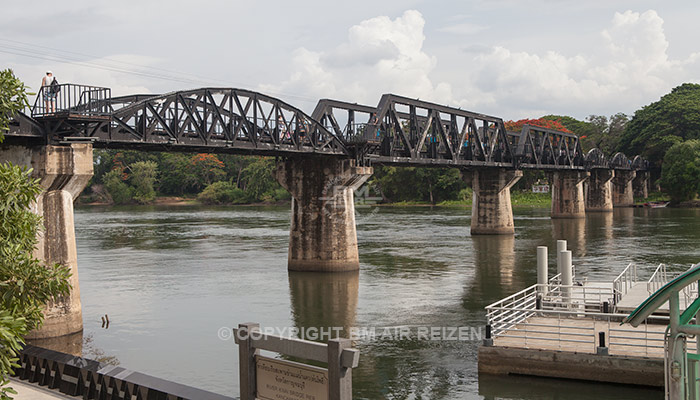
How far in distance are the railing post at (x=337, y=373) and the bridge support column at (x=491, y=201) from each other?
69.8 meters

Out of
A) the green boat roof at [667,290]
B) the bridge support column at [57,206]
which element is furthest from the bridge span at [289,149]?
the green boat roof at [667,290]

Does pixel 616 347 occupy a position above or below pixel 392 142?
below

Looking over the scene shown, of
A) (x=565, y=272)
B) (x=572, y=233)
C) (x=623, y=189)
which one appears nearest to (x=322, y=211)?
(x=565, y=272)

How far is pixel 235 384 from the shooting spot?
81.5 feet

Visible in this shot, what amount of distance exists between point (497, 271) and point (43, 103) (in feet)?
107

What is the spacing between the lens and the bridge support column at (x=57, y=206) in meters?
29.3

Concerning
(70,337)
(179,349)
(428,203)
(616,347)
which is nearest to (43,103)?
(70,337)

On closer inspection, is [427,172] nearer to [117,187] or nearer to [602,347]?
[117,187]

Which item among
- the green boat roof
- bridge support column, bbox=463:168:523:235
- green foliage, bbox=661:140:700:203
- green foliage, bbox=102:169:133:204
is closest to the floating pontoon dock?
the green boat roof

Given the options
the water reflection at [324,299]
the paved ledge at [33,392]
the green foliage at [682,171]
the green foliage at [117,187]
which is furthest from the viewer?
the green foliage at [117,187]

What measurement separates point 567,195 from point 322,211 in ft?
250

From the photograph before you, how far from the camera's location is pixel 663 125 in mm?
149250

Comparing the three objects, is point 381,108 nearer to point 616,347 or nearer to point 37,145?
point 37,145

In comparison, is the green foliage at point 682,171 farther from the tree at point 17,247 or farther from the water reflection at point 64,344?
the tree at point 17,247
